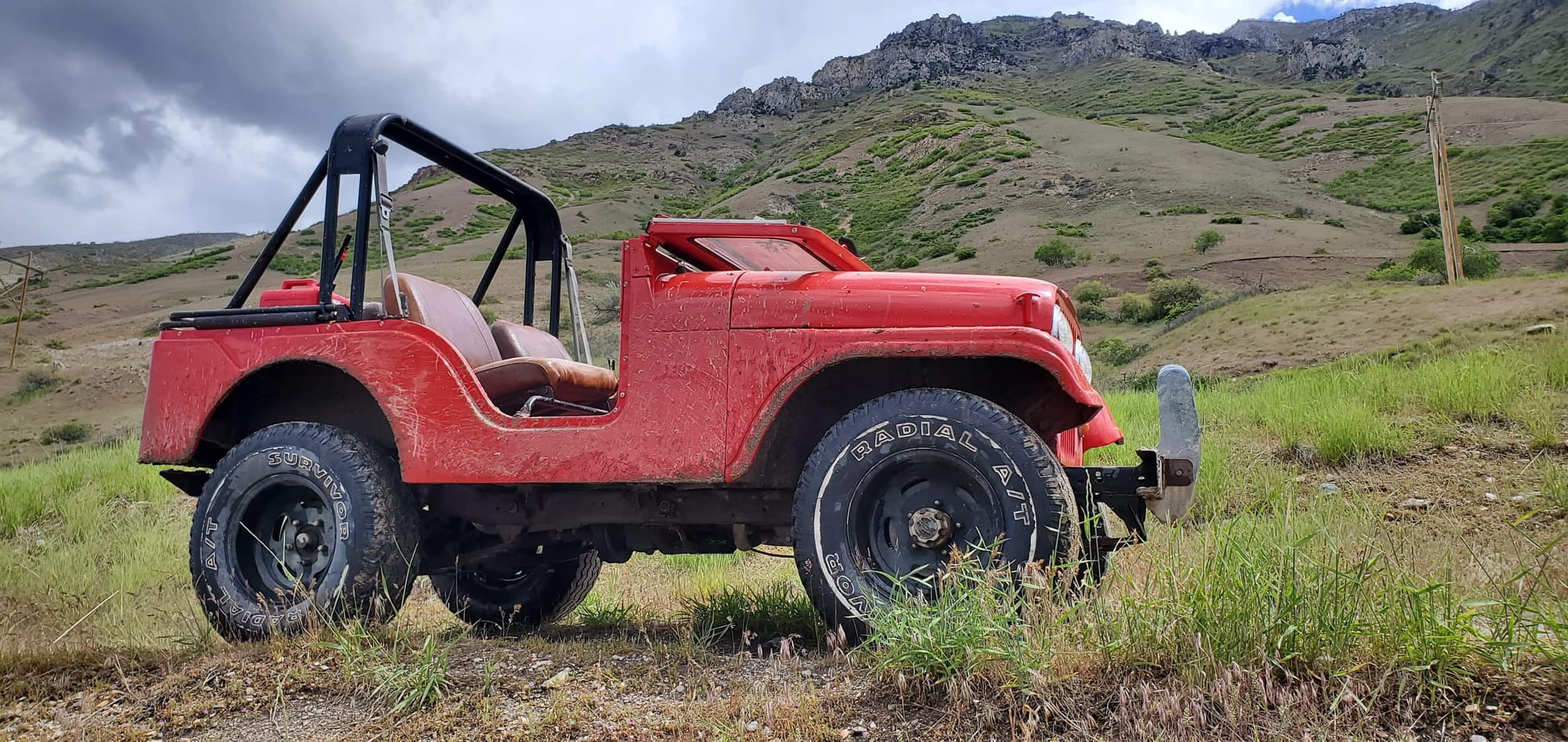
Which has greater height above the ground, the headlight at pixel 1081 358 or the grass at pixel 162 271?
the grass at pixel 162 271

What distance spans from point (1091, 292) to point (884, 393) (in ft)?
96.3

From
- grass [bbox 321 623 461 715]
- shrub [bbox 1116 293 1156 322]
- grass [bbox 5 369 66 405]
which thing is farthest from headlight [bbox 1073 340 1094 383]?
grass [bbox 5 369 66 405]

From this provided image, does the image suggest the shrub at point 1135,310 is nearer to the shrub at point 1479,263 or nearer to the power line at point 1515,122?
the shrub at point 1479,263

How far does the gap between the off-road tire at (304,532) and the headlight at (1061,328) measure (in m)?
2.67

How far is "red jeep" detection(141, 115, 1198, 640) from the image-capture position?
9.45ft

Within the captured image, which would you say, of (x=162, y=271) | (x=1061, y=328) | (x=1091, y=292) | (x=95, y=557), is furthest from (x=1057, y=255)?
(x=162, y=271)

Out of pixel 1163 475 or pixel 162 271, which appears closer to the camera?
pixel 1163 475

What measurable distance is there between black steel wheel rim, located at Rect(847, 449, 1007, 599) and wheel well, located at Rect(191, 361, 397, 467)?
2278mm

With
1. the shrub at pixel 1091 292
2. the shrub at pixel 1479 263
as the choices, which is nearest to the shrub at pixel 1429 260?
the shrub at pixel 1479 263

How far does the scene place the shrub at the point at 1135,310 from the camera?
27.8 metres

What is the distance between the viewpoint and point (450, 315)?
14.8 ft

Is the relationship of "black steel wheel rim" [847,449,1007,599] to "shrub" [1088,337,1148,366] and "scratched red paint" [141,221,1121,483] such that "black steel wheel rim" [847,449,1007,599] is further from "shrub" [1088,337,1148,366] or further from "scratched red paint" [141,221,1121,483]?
"shrub" [1088,337,1148,366]

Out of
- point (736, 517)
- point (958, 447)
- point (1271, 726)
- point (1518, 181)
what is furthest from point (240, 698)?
point (1518, 181)

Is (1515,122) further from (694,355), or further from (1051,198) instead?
(694,355)
